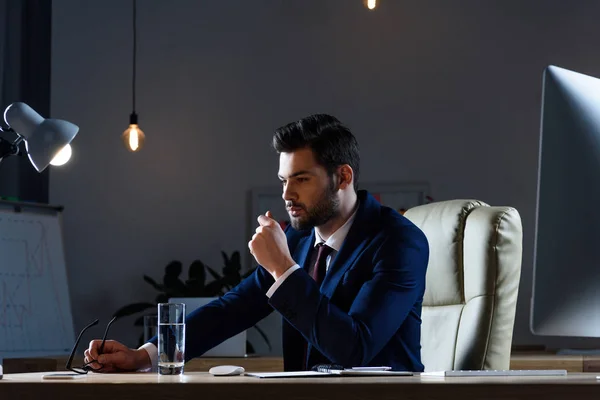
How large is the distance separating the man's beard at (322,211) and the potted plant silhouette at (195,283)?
212cm

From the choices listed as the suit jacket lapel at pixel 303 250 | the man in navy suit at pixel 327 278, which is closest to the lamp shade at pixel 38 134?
the man in navy suit at pixel 327 278

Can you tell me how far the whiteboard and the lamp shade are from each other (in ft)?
7.30

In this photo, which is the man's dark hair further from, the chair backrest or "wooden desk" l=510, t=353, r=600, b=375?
"wooden desk" l=510, t=353, r=600, b=375

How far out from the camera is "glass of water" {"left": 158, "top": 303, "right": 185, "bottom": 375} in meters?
1.60

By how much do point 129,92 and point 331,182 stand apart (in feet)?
9.51

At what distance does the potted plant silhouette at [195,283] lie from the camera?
4258 millimetres

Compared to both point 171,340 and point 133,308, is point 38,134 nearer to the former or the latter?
point 171,340

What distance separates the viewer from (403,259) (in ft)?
6.53

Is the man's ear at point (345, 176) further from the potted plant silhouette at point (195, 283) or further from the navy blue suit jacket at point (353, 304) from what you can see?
the potted plant silhouette at point (195, 283)

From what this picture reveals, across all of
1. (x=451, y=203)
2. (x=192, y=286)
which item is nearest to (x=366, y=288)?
(x=451, y=203)

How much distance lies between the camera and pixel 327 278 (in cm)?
207

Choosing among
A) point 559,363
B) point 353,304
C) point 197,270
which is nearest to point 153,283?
point 197,270

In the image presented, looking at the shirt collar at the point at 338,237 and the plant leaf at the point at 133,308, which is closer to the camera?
the shirt collar at the point at 338,237
